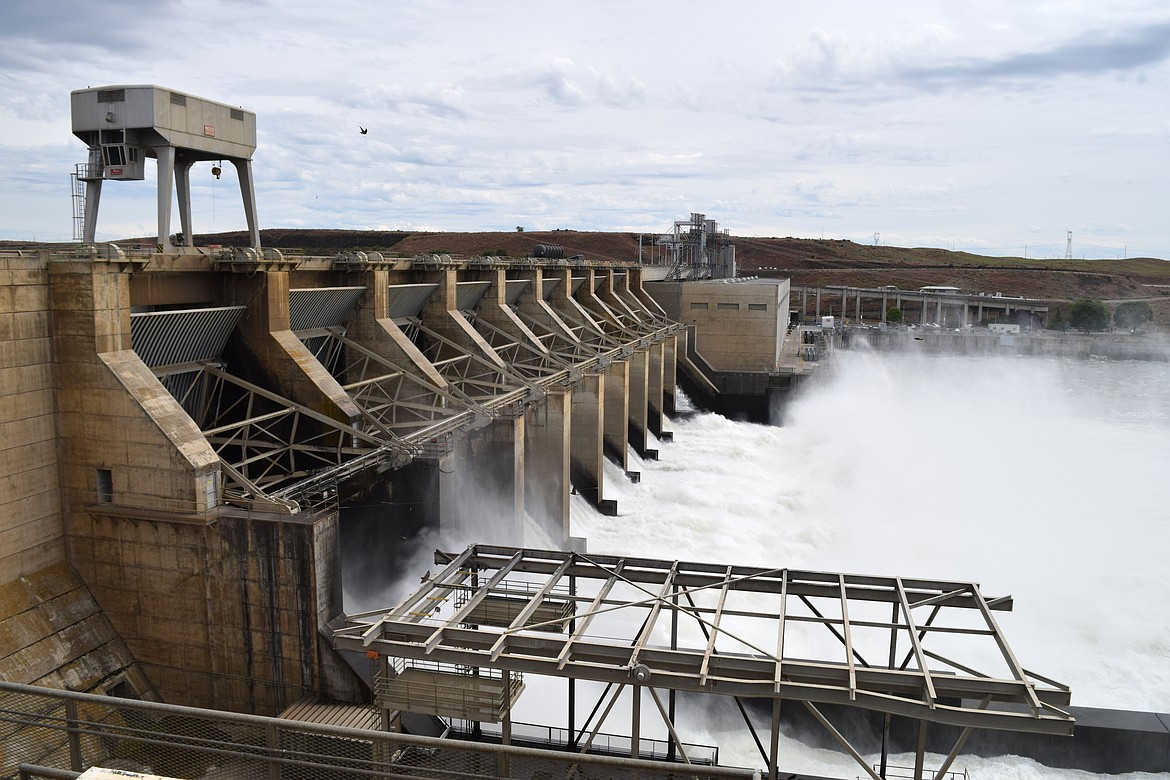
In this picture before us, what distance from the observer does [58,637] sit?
13648 millimetres

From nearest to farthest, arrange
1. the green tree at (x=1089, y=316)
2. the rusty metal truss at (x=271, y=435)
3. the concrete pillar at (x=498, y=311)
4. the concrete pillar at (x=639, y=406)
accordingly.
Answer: the rusty metal truss at (x=271, y=435), the concrete pillar at (x=498, y=311), the concrete pillar at (x=639, y=406), the green tree at (x=1089, y=316)

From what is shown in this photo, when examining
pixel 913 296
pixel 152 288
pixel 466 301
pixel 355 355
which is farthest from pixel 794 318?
pixel 152 288

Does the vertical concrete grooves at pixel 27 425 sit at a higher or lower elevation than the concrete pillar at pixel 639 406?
higher

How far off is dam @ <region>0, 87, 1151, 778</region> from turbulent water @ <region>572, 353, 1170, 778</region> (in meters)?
2.90

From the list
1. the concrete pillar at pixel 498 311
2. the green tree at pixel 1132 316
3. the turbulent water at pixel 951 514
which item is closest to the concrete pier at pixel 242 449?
the concrete pillar at pixel 498 311

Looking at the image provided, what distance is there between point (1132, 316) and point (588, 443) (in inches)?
3691

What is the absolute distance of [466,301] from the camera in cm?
3123

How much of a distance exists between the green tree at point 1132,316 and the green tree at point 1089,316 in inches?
130

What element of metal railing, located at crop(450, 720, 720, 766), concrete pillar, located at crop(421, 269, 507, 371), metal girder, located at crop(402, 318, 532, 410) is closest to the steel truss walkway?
metal railing, located at crop(450, 720, 720, 766)

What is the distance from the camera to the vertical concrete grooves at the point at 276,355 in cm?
1883

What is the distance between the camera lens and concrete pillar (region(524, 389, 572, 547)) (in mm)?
25422

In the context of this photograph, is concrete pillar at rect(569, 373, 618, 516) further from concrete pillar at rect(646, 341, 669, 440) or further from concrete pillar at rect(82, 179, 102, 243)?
concrete pillar at rect(82, 179, 102, 243)

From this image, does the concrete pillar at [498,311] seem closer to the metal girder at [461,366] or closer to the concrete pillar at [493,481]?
the metal girder at [461,366]

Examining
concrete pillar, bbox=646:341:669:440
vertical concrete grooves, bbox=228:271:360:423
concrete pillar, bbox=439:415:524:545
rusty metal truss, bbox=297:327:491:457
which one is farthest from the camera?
concrete pillar, bbox=646:341:669:440
